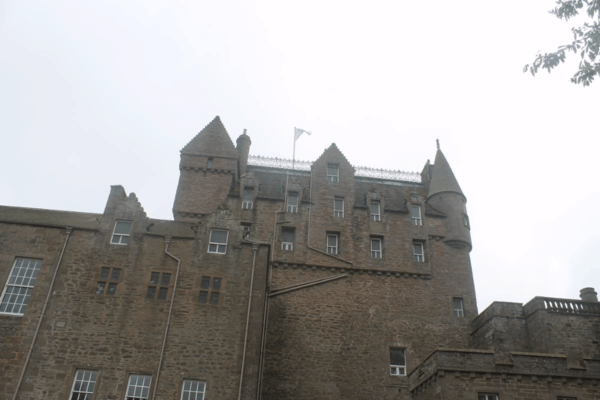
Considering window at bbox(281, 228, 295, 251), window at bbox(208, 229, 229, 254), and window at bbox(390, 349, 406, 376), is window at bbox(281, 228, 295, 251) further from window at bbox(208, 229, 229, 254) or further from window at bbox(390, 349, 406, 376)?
window at bbox(390, 349, 406, 376)

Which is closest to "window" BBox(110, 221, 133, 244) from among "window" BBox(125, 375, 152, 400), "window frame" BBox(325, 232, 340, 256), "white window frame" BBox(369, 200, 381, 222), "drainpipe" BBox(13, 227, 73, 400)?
"drainpipe" BBox(13, 227, 73, 400)

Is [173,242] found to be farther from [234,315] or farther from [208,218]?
[234,315]

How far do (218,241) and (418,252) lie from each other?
49.2 feet

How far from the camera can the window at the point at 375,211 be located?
38.1 meters

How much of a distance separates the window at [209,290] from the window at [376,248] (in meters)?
12.8

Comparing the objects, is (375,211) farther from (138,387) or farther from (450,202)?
(138,387)

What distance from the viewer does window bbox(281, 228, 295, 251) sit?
35.9 meters

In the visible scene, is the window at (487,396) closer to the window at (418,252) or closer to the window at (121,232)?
the window at (418,252)

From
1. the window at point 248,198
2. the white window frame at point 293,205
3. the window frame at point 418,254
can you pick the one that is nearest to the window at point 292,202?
the white window frame at point 293,205

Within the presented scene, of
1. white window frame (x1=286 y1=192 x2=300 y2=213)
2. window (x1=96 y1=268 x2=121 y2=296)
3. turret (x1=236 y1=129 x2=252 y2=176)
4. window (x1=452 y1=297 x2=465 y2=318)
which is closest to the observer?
window (x1=96 y1=268 x2=121 y2=296)

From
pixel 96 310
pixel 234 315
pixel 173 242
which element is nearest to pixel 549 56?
pixel 234 315

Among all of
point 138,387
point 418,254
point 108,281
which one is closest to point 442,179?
point 418,254

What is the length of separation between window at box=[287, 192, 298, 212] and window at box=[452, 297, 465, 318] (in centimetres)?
1194

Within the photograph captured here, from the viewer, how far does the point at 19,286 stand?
25891mm
